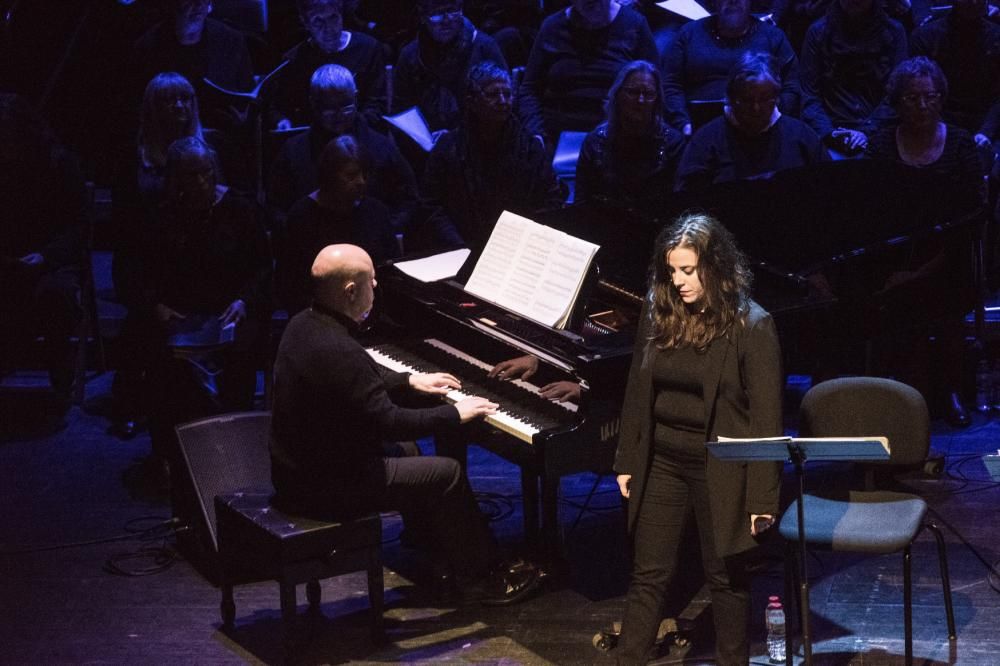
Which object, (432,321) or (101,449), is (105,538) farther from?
(432,321)

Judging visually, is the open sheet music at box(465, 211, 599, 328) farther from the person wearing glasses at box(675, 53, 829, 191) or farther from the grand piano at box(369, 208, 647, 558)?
the person wearing glasses at box(675, 53, 829, 191)

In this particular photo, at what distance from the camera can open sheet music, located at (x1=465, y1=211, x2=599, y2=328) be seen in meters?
5.76

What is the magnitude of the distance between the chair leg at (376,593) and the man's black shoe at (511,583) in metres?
0.51

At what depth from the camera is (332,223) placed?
7387mm

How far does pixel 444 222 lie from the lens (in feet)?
24.9

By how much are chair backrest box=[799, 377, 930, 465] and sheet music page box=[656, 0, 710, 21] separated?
13.1 ft

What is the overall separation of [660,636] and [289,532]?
4.75 ft

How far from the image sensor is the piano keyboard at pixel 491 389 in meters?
5.62

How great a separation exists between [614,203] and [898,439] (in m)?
1.61

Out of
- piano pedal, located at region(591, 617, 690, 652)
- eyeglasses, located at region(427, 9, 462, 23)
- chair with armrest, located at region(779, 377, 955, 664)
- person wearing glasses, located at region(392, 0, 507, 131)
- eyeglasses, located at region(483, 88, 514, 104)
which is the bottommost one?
piano pedal, located at region(591, 617, 690, 652)

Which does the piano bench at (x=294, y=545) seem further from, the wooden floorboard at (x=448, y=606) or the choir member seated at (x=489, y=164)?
the choir member seated at (x=489, y=164)

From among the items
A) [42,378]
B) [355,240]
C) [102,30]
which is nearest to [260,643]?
[355,240]

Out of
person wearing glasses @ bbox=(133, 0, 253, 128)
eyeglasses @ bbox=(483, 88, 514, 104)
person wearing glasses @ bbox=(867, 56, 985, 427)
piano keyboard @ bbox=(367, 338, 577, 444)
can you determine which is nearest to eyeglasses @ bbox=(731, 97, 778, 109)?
person wearing glasses @ bbox=(867, 56, 985, 427)

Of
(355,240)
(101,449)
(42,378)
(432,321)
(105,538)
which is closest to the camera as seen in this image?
(432,321)
